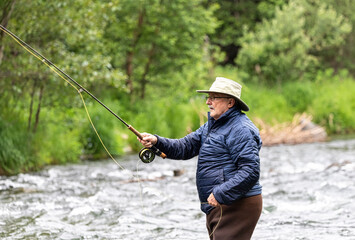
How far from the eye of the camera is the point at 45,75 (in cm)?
1184

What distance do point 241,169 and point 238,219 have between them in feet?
1.43

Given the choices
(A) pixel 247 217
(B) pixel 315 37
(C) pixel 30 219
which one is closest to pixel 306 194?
(C) pixel 30 219

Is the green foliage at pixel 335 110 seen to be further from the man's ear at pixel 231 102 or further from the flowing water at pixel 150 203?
the man's ear at pixel 231 102

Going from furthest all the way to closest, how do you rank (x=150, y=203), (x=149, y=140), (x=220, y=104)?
(x=150, y=203), (x=149, y=140), (x=220, y=104)

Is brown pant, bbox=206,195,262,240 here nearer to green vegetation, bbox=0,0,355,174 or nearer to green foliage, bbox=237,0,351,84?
green vegetation, bbox=0,0,355,174

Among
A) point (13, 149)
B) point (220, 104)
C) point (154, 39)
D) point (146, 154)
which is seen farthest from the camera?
point (154, 39)

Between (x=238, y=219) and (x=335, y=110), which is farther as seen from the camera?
(x=335, y=110)

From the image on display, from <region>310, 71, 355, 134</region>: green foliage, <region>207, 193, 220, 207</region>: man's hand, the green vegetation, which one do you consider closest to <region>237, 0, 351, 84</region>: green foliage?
the green vegetation

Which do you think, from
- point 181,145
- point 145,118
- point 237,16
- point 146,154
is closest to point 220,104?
point 181,145

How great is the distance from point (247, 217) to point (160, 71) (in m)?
16.3

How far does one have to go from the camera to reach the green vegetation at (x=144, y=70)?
1189cm

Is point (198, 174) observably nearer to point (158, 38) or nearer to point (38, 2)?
point (38, 2)

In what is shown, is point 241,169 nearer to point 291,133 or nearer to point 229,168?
point 229,168

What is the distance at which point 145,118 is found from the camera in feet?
59.3
